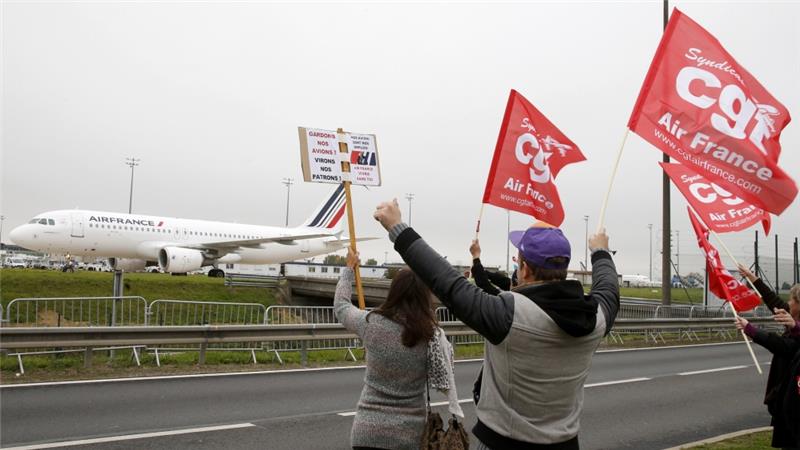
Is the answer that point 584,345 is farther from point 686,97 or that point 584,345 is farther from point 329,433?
point 329,433

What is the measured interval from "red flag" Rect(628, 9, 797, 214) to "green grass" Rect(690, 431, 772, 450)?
278cm

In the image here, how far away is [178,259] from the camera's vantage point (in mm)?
31828

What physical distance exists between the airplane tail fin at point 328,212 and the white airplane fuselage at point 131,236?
250 inches

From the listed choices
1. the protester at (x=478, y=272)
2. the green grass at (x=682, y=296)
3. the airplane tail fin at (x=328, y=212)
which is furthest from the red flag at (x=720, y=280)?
the airplane tail fin at (x=328, y=212)

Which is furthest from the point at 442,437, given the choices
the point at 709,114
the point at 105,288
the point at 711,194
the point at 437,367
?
the point at 105,288

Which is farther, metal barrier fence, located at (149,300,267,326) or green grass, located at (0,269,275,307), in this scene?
green grass, located at (0,269,275,307)

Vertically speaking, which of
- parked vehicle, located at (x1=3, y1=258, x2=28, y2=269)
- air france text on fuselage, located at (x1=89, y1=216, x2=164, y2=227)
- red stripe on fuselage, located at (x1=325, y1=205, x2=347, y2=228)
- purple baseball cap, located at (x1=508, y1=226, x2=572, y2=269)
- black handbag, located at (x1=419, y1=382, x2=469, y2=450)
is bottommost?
parked vehicle, located at (x1=3, y1=258, x2=28, y2=269)

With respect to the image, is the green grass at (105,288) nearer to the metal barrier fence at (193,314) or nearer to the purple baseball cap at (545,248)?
the metal barrier fence at (193,314)

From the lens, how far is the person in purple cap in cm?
284

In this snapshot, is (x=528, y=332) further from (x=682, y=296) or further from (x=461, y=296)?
(x=682, y=296)

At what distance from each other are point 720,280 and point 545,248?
530 centimetres

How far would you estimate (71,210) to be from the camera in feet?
102

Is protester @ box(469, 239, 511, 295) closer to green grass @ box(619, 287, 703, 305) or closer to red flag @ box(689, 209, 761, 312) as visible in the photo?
red flag @ box(689, 209, 761, 312)

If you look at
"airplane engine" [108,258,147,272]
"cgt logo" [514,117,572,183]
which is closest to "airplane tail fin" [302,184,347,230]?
"airplane engine" [108,258,147,272]
